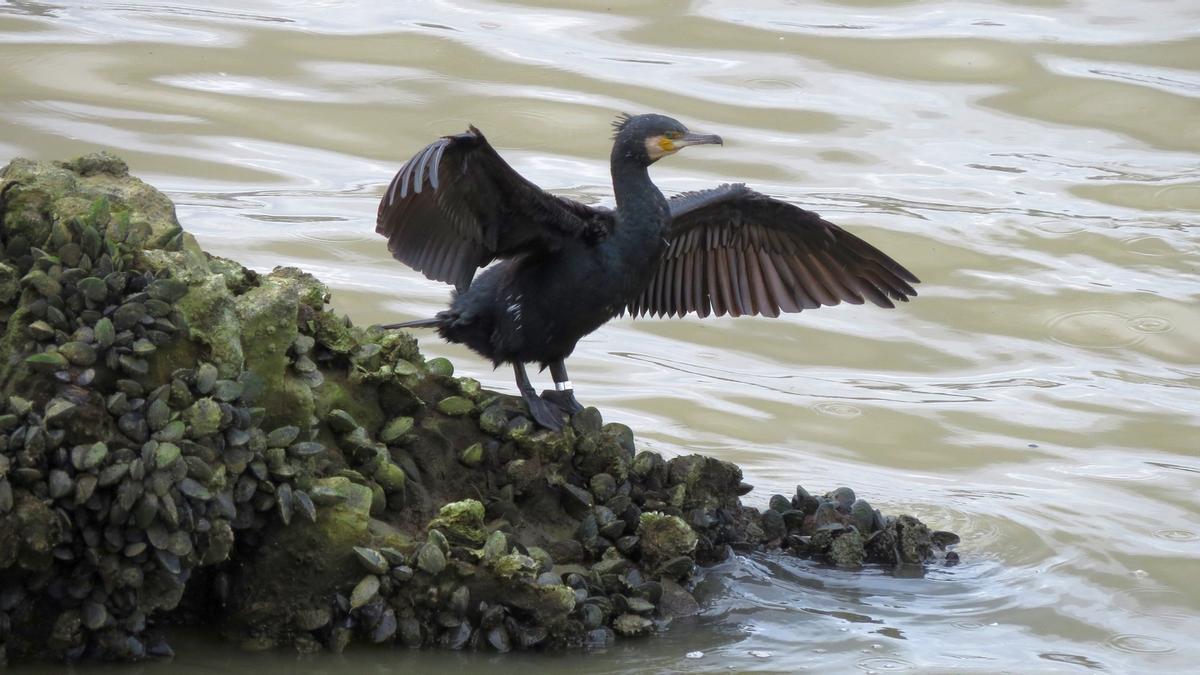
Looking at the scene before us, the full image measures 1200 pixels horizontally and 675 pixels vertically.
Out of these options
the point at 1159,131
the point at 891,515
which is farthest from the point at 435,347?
the point at 1159,131

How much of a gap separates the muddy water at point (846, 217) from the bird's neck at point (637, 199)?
45.9 inches

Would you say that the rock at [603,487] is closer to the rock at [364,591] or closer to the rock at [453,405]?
the rock at [453,405]

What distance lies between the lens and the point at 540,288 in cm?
529

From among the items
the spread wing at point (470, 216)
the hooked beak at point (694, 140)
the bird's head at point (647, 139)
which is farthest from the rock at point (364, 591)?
the hooked beak at point (694, 140)

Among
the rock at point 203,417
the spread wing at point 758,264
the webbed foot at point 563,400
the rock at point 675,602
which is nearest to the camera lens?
the rock at point 203,417

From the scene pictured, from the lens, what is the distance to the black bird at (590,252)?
4.95m

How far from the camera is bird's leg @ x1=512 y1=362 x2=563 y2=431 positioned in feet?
16.0

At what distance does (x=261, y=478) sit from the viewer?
3.87 m

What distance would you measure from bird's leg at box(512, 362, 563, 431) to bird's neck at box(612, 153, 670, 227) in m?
0.62

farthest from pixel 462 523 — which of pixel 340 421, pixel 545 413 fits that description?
pixel 545 413

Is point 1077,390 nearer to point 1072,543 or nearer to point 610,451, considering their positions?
point 1072,543

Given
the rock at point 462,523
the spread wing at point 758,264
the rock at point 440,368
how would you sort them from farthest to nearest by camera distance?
the spread wing at point 758,264
the rock at point 440,368
the rock at point 462,523

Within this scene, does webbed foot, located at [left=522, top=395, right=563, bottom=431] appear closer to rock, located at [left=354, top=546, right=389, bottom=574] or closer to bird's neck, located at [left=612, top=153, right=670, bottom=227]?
bird's neck, located at [left=612, top=153, right=670, bottom=227]

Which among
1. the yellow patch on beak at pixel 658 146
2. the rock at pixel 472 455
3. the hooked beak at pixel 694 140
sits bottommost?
the rock at pixel 472 455
